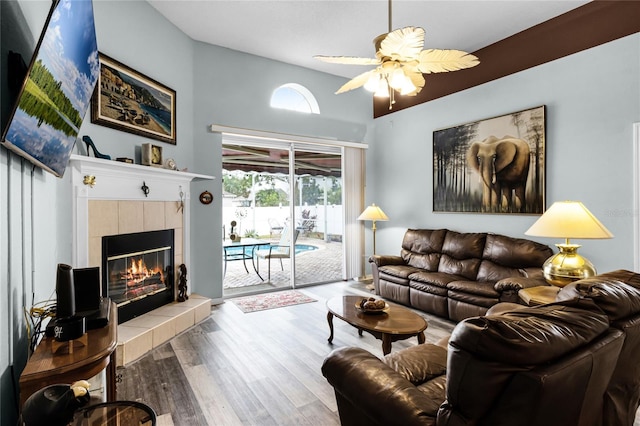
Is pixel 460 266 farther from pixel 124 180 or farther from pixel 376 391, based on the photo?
pixel 124 180

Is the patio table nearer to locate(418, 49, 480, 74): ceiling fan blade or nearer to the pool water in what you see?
the pool water

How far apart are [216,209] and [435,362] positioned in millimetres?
3537

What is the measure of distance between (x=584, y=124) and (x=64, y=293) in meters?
4.60

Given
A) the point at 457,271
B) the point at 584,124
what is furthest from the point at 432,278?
the point at 584,124

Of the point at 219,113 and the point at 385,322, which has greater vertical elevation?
the point at 219,113

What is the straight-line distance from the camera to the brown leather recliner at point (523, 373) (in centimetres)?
104

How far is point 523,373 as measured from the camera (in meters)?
1.03

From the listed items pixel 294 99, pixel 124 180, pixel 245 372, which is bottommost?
pixel 245 372

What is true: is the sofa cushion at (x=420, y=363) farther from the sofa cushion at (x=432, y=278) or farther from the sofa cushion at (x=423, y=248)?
the sofa cushion at (x=423, y=248)

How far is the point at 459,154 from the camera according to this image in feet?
15.7

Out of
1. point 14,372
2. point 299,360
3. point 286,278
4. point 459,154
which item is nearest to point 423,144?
point 459,154

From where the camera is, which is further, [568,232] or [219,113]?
[219,113]

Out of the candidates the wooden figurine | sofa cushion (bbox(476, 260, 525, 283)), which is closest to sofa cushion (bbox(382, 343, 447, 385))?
sofa cushion (bbox(476, 260, 525, 283))

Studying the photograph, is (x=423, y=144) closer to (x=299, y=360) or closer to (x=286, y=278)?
(x=286, y=278)
